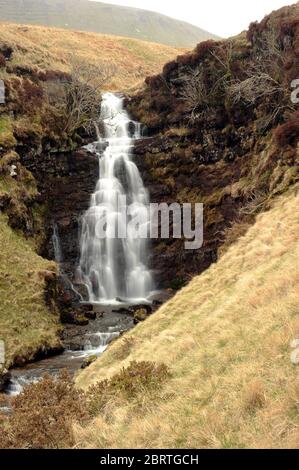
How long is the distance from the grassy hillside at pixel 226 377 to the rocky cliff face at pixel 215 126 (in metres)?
19.6

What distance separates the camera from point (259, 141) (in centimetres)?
3666

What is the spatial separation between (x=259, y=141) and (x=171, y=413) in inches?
1222

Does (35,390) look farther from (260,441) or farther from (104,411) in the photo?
(260,441)

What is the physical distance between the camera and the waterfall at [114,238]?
3969cm

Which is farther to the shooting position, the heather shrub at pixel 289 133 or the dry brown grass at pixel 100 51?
the dry brown grass at pixel 100 51

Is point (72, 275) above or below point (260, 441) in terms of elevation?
below

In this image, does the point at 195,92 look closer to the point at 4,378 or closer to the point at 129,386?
the point at 4,378

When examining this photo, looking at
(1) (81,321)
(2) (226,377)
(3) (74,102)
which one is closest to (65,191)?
(3) (74,102)

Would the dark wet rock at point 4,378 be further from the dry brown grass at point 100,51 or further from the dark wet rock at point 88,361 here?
the dry brown grass at point 100,51

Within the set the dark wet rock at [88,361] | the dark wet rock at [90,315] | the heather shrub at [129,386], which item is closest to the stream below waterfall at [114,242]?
the dark wet rock at [90,315]

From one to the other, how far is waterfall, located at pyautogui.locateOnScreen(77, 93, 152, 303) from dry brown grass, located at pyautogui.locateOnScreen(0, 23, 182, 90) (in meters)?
30.2

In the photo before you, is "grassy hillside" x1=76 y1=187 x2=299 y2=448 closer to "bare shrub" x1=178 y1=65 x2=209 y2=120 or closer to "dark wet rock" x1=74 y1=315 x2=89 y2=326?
"dark wet rock" x1=74 y1=315 x2=89 y2=326

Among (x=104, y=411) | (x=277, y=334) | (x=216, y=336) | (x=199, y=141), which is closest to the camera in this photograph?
(x=277, y=334)
